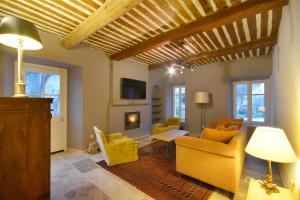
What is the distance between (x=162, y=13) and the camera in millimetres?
2451

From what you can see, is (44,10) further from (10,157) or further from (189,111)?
(189,111)

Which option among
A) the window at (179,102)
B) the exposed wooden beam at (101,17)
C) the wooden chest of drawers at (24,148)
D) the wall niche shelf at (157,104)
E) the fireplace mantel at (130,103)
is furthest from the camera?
the wall niche shelf at (157,104)

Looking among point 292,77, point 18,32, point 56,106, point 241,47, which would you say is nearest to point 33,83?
point 56,106

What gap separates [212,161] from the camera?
2.16 metres

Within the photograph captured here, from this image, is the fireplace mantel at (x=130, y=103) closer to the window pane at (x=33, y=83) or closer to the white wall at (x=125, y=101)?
the white wall at (x=125, y=101)

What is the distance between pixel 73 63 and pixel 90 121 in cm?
150

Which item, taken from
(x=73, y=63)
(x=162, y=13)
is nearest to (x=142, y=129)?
(x=73, y=63)

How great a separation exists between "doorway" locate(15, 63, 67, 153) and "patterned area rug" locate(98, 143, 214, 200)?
4.84ft

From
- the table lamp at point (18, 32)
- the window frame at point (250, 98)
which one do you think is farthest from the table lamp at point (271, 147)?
the window frame at point (250, 98)

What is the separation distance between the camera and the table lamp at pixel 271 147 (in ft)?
4.33

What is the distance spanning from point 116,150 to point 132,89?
2.42 meters

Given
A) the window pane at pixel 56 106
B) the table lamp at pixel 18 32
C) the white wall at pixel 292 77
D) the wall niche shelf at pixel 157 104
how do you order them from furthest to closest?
the wall niche shelf at pixel 157 104 → the window pane at pixel 56 106 → the white wall at pixel 292 77 → the table lamp at pixel 18 32

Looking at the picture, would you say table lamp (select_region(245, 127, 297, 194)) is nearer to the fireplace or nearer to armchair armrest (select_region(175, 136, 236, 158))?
armchair armrest (select_region(175, 136, 236, 158))

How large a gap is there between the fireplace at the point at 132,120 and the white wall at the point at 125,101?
0.41ft
